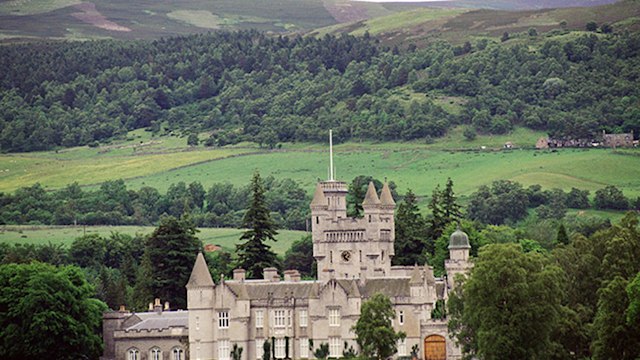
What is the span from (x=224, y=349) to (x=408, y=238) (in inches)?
1196

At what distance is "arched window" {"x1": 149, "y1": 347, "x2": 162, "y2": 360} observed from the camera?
383 ft

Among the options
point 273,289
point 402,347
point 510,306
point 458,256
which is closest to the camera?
point 510,306

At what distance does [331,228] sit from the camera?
12350 centimetres

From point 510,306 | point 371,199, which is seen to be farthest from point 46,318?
point 510,306

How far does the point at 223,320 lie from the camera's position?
11456cm

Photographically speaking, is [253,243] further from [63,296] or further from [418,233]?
[63,296]

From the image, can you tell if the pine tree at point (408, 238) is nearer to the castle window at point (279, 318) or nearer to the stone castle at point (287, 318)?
the stone castle at point (287, 318)

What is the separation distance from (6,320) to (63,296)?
13.6 ft

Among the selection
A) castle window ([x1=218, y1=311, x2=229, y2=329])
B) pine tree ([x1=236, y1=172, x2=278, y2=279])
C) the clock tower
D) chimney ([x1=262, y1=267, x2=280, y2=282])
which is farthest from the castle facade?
pine tree ([x1=236, y1=172, x2=278, y2=279])

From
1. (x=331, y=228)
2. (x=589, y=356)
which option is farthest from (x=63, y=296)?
(x=589, y=356)

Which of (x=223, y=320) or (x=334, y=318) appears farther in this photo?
(x=223, y=320)

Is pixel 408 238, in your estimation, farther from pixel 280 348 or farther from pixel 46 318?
pixel 46 318

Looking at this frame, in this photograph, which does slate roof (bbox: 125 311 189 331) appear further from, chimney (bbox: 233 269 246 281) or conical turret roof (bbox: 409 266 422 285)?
conical turret roof (bbox: 409 266 422 285)

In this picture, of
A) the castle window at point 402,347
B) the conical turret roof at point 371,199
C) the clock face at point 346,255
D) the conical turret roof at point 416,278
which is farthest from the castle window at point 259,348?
the conical turret roof at point 371,199
